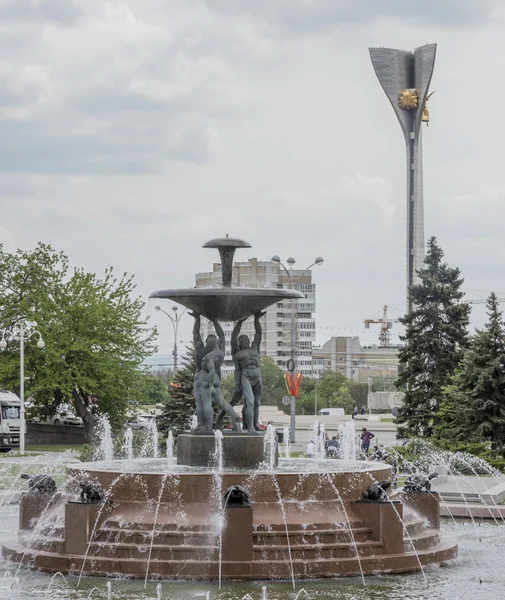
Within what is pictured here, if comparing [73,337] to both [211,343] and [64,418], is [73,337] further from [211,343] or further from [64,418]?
Answer: [211,343]

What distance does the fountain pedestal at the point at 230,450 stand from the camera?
57.2 feet

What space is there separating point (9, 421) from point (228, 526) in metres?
31.0

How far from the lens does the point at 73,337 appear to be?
45219mm

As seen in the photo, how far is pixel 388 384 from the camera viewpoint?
130m

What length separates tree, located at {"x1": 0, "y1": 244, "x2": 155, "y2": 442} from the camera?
44688 millimetres

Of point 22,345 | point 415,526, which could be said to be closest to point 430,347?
point 22,345

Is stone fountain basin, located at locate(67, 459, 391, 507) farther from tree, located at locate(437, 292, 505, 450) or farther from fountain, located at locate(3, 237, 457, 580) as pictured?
tree, located at locate(437, 292, 505, 450)

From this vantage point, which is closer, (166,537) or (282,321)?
(166,537)

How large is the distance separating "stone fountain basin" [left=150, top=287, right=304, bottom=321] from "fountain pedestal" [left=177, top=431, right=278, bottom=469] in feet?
6.21

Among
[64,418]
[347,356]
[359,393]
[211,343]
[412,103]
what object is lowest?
[64,418]

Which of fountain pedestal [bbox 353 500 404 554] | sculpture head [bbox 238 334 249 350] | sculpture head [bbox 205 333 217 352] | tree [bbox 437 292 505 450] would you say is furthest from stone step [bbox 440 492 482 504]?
tree [bbox 437 292 505 450]

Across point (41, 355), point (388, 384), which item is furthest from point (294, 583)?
point (388, 384)

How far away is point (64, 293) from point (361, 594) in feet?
114

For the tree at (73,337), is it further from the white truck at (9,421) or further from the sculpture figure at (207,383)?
the sculpture figure at (207,383)
